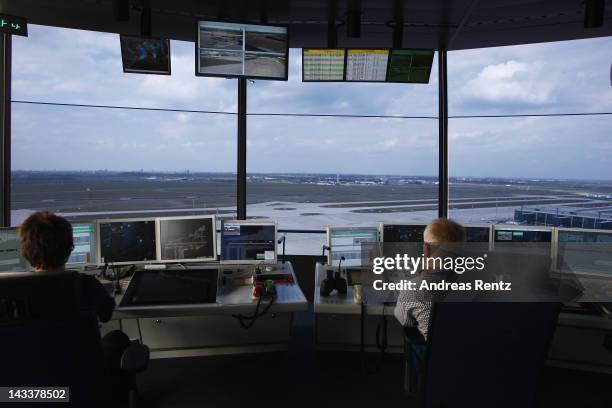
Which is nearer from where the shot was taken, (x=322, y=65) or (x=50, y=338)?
(x=50, y=338)

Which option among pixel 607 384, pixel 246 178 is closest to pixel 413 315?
pixel 607 384

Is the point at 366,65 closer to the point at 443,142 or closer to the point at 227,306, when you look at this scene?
the point at 443,142

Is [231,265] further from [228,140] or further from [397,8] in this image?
[397,8]

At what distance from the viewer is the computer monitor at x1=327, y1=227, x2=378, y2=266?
2.76 metres

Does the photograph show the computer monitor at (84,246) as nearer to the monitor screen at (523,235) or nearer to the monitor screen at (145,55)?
the monitor screen at (145,55)

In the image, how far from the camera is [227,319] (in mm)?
2879

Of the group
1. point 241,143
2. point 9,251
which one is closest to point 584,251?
point 241,143

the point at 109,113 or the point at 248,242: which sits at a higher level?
the point at 109,113

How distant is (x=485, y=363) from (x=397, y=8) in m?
2.71

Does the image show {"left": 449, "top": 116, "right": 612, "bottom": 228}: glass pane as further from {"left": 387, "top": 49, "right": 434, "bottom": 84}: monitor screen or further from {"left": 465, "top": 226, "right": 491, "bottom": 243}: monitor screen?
→ {"left": 465, "top": 226, "right": 491, "bottom": 243}: monitor screen

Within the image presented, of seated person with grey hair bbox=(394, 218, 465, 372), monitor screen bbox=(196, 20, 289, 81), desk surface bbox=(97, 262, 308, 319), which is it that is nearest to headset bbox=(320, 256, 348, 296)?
desk surface bbox=(97, 262, 308, 319)

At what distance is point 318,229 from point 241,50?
65.4 inches

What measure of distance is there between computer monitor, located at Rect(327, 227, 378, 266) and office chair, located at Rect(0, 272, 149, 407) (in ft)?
5.56

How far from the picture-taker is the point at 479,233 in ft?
9.12
